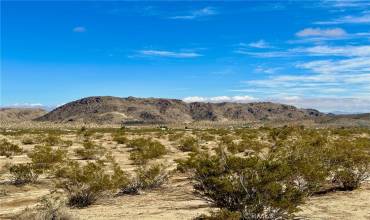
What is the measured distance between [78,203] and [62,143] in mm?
30931

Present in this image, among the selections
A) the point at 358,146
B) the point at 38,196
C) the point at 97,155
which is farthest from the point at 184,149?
the point at 38,196

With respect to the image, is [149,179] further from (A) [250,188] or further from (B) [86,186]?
(A) [250,188]

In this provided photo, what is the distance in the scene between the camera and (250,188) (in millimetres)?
13688

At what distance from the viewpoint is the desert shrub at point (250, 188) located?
13562mm

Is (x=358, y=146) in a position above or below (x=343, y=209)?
above

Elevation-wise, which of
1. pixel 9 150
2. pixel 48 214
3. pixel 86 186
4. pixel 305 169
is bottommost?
→ pixel 48 214

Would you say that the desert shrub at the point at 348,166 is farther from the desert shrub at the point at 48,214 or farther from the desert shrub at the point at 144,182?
the desert shrub at the point at 48,214

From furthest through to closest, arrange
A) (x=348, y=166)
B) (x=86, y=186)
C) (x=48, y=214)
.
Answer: (x=348, y=166), (x=86, y=186), (x=48, y=214)

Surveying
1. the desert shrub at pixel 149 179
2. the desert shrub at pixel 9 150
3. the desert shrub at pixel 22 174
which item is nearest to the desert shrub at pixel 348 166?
the desert shrub at pixel 149 179

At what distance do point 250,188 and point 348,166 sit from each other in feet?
30.6

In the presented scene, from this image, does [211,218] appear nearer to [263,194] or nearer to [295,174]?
[263,194]

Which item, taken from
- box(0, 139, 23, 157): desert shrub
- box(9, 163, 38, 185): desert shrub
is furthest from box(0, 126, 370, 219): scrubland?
box(0, 139, 23, 157): desert shrub

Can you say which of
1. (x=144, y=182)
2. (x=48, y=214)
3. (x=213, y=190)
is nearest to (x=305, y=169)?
(x=213, y=190)

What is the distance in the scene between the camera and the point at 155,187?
22516 millimetres
